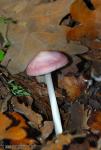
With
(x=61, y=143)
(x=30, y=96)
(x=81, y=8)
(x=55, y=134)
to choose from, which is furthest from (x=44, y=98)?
(x=81, y=8)

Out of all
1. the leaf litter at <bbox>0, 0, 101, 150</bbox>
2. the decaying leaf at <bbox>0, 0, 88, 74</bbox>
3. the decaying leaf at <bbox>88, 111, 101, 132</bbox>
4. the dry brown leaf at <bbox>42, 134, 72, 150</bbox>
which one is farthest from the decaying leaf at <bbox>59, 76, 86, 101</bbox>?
the dry brown leaf at <bbox>42, 134, 72, 150</bbox>

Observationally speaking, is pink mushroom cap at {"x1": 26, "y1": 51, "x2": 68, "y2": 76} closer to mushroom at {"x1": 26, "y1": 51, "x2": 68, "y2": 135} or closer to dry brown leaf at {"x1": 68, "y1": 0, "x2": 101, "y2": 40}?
mushroom at {"x1": 26, "y1": 51, "x2": 68, "y2": 135}

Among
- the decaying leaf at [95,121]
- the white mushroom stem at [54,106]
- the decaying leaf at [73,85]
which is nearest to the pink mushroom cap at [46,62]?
the white mushroom stem at [54,106]

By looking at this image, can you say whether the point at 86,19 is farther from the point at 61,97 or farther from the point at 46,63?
the point at 61,97

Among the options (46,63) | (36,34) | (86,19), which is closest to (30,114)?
(46,63)

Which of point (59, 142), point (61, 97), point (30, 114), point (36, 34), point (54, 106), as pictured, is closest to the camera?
point (59, 142)
